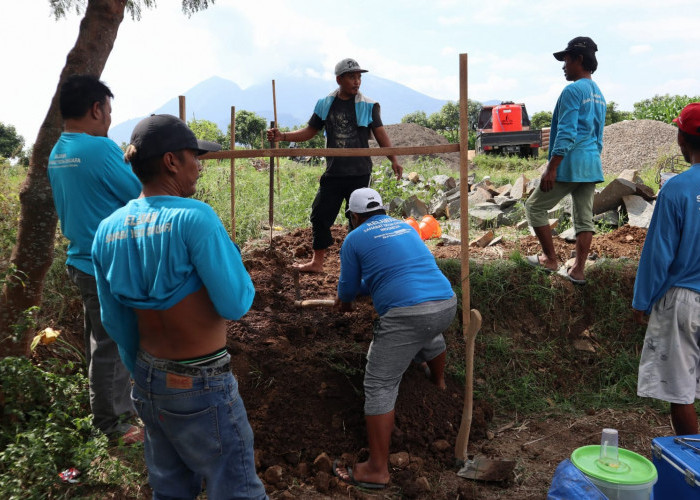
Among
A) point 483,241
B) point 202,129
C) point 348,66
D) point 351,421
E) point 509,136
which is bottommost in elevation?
point 351,421

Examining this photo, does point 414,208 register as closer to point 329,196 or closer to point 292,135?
point 329,196

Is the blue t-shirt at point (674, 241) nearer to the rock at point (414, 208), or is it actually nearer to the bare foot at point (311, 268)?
the bare foot at point (311, 268)

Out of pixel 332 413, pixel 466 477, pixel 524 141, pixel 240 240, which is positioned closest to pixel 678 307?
pixel 466 477

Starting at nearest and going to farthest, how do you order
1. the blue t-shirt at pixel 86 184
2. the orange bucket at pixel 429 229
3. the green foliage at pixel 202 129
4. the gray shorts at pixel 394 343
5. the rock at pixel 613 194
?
1. the blue t-shirt at pixel 86 184
2. the gray shorts at pixel 394 343
3. the orange bucket at pixel 429 229
4. the rock at pixel 613 194
5. the green foliage at pixel 202 129

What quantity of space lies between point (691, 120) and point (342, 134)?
2.54m

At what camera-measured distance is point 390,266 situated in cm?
296

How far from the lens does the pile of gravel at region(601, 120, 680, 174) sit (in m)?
12.9

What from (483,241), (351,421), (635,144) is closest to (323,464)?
(351,421)

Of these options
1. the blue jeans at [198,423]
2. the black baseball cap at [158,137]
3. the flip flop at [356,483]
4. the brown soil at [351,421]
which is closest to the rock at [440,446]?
the brown soil at [351,421]

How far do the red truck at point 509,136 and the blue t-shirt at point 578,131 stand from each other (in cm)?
1181

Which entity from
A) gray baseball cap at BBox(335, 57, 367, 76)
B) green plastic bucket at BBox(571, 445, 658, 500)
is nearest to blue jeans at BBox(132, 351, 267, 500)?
green plastic bucket at BBox(571, 445, 658, 500)

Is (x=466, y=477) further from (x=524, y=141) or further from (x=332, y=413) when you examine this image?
(x=524, y=141)

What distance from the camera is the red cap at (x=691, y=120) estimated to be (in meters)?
2.55

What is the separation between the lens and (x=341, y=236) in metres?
6.10
